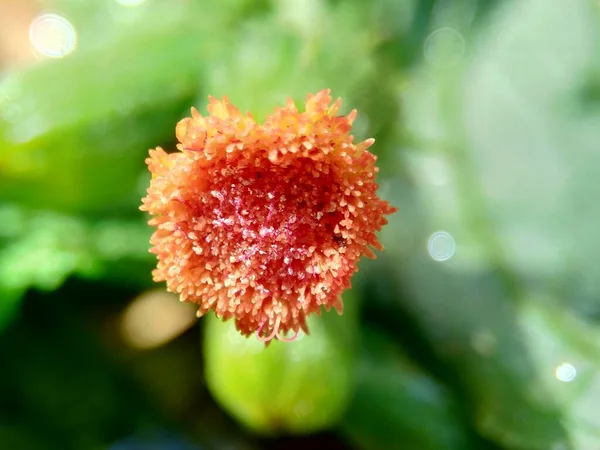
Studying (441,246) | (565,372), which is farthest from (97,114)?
(565,372)

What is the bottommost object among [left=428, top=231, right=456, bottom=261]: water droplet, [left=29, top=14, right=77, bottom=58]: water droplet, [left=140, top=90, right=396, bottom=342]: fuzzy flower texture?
[left=140, top=90, right=396, bottom=342]: fuzzy flower texture

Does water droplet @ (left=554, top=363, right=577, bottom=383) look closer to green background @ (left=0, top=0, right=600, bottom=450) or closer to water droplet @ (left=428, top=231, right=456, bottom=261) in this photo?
green background @ (left=0, top=0, right=600, bottom=450)

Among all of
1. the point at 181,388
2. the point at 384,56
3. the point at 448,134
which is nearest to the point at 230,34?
the point at 384,56

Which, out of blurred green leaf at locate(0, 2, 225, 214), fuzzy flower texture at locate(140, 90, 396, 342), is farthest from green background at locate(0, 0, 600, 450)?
fuzzy flower texture at locate(140, 90, 396, 342)

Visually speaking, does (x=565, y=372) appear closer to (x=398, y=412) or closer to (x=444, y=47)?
(x=398, y=412)

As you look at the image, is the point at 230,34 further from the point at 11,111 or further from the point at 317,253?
the point at 317,253

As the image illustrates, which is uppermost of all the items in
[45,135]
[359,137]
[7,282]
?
[359,137]
